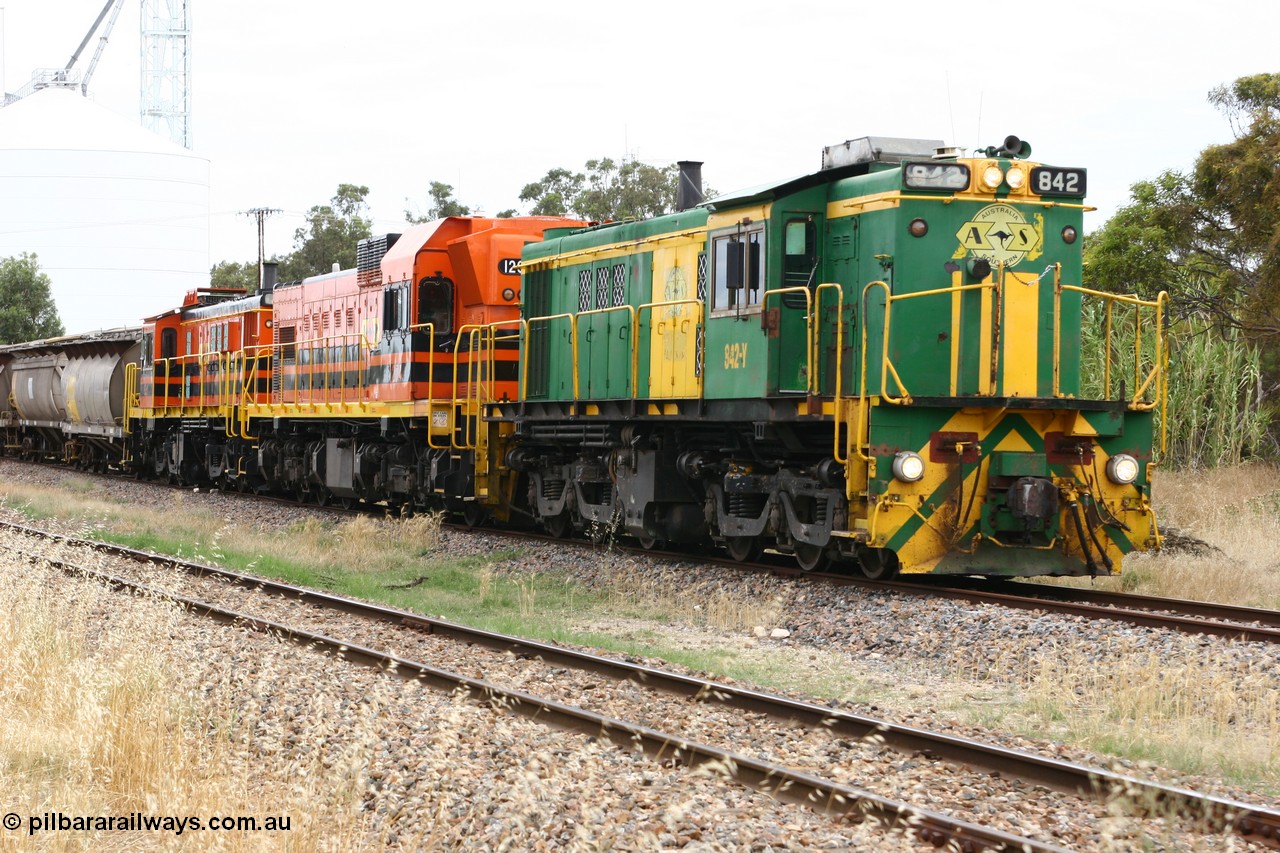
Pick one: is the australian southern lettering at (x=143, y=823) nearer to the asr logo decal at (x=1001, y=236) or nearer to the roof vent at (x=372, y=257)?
the asr logo decal at (x=1001, y=236)

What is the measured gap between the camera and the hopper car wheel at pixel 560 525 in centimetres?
1794

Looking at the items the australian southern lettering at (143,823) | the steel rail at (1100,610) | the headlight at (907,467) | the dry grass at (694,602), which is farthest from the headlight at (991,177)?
the australian southern lettering at (143,823)

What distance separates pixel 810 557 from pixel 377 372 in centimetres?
956

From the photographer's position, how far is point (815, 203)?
43.5 ft

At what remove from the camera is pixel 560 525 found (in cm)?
1800

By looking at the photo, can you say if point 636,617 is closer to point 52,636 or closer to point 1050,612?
point 1050,612

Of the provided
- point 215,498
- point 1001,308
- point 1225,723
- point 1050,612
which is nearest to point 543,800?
point 1225,723

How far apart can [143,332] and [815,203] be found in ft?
80.6

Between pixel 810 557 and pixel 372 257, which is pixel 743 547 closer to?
pixel 810 557

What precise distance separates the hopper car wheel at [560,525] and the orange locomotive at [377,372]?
1230 mm

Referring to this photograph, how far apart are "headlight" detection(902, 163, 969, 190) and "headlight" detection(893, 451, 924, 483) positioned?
7.92 feet

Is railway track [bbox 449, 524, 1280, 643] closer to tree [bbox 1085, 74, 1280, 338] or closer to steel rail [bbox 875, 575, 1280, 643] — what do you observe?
steel rail [bbox 875, 575, 1280, 643]

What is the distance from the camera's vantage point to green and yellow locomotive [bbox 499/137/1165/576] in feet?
39.2

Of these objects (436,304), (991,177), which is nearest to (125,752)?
(991,177)
